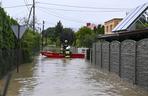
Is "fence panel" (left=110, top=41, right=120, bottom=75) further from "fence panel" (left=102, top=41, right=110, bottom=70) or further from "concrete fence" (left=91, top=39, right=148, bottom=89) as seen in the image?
"fence panel" (left=102, top=41, right=110, bottom=70)

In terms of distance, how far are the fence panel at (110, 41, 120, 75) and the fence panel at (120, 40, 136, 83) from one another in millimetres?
1380

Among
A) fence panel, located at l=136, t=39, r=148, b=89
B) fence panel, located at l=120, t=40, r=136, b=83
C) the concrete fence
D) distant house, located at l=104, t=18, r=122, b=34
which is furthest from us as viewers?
distant house, located at l=104, t=18, r=122, b=34

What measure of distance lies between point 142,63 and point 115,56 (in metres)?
7.39

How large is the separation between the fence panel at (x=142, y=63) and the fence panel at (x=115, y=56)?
5073mm

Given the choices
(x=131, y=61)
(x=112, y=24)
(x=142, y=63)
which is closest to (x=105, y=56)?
(x=131, y=61)

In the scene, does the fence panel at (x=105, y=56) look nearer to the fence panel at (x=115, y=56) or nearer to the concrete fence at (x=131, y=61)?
the concrete fence at (x=131, y=61)

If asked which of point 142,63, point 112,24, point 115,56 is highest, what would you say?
point 112,24

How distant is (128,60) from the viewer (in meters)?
18.4

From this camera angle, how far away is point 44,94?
13.0 meters

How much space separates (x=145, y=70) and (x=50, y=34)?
10962cm

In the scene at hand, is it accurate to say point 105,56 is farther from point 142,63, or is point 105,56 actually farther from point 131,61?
point 142,63

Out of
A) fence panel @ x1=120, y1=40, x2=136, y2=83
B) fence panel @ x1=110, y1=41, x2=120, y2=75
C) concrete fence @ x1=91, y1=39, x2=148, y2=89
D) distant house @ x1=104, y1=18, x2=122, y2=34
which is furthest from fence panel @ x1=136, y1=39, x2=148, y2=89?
distant house @ x1=104, y1=18, x2=122, y2=34

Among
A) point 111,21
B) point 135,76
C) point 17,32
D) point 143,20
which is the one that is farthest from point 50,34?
point 135,76

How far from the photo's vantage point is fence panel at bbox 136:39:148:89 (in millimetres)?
14923
